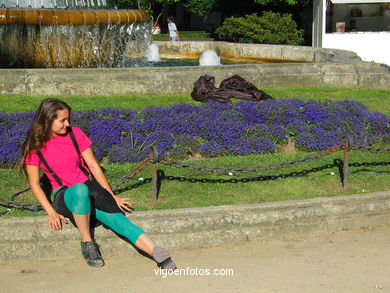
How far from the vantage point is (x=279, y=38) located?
67.7ft

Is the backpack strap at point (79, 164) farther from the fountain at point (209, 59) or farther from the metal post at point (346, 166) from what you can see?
the fountain at point (209, 59)

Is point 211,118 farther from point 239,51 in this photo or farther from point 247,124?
point 239,51

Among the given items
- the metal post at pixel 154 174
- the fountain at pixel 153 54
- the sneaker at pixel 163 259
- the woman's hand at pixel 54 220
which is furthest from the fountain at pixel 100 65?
the sneaker at pixel 163 259

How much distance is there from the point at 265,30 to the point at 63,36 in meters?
9.51

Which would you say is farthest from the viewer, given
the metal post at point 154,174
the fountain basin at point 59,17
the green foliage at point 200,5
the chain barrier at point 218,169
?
the green foliage at point 200,5

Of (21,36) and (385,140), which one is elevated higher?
(21,36)

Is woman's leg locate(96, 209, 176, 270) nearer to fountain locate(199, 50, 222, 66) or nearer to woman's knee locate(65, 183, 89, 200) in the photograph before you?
woman's knee locate(65, 183, 89, 200)

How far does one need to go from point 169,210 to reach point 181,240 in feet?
0.96

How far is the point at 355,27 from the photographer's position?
23562 mm

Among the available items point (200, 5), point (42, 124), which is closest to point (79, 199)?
point (42, 124)

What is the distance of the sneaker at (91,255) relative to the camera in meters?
5.49

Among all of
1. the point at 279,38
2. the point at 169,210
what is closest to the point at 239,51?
the point at 279,38

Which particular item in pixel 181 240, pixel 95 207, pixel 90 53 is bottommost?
pixel 181 240

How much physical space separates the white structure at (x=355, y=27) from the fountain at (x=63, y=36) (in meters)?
8.29
